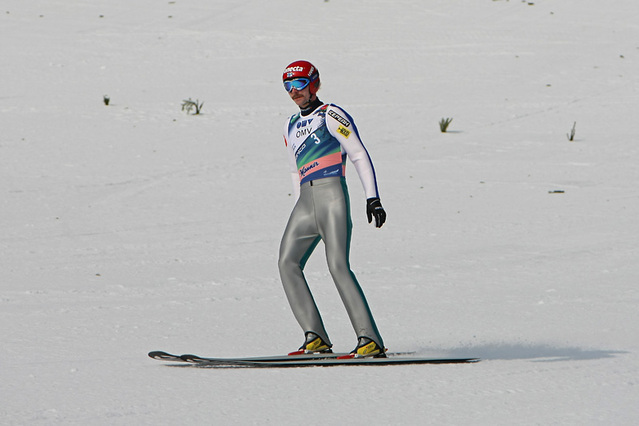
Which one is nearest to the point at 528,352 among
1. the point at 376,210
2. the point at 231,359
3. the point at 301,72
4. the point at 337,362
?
the point at 337,362

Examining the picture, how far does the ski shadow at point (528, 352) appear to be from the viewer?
5816mm

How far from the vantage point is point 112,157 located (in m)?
15.3

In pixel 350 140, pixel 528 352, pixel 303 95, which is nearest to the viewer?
pixel 350 140

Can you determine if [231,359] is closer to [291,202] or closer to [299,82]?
[299,82]

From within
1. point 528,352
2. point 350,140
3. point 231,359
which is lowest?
point 528,352

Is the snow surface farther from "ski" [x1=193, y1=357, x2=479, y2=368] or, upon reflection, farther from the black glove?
the black glove

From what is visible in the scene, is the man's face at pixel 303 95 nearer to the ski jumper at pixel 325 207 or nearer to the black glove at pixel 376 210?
the ski jumper at pixel 325 207

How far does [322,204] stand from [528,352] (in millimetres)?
1489

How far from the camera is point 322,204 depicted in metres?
5.83

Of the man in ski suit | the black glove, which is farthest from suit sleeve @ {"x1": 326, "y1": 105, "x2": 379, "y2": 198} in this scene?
the black glove

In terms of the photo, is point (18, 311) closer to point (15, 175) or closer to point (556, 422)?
point (556, 422)

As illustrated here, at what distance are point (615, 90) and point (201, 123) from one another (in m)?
7.78

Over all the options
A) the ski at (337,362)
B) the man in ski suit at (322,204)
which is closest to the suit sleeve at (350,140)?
the man in ski suit at (322,204)

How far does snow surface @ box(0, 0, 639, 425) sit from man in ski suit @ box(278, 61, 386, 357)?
0.46m
